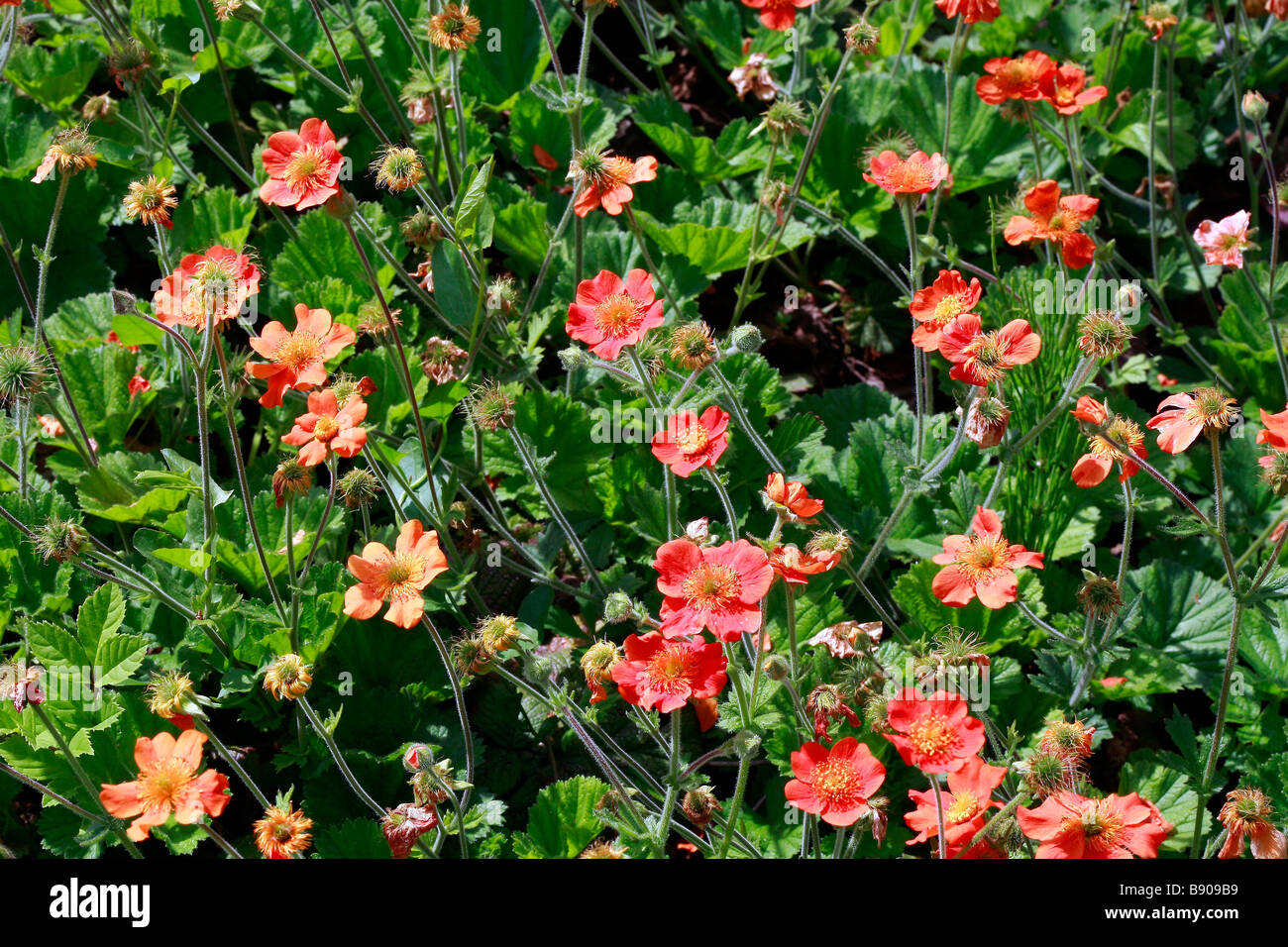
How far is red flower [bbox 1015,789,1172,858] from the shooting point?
2100 millimetres

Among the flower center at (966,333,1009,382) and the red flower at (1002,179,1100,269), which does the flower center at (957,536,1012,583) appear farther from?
the red flower at (1002,179,1100,269)

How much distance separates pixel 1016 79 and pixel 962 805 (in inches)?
83.3

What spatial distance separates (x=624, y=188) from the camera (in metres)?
2.94

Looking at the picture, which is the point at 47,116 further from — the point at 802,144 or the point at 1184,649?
the point at 1184,649

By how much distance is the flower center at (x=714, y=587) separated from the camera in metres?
2.27

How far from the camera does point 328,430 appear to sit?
249 cm

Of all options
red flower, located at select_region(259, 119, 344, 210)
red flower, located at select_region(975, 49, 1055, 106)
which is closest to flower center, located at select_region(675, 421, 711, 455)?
red flower, located at select_region(259, 119, 344, 210)

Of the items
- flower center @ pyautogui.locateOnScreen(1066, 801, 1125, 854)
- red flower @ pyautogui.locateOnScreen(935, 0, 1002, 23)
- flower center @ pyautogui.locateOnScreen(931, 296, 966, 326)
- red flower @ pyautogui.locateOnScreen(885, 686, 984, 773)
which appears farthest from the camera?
red flower @ pyautogui.locateOnScreen(935, 0, 1002, 23)

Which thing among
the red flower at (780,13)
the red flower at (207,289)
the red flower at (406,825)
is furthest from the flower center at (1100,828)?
the red flower at (780,13)

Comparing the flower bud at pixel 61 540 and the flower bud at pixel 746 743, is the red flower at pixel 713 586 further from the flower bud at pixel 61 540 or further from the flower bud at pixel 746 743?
the flower bud at pixel 61 540

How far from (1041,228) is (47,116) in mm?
3275

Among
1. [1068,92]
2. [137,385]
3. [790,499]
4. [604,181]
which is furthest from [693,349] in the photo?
[137,385]

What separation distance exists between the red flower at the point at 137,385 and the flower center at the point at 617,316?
1494mm

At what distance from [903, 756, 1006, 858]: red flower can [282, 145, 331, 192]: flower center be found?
1.90 metres
